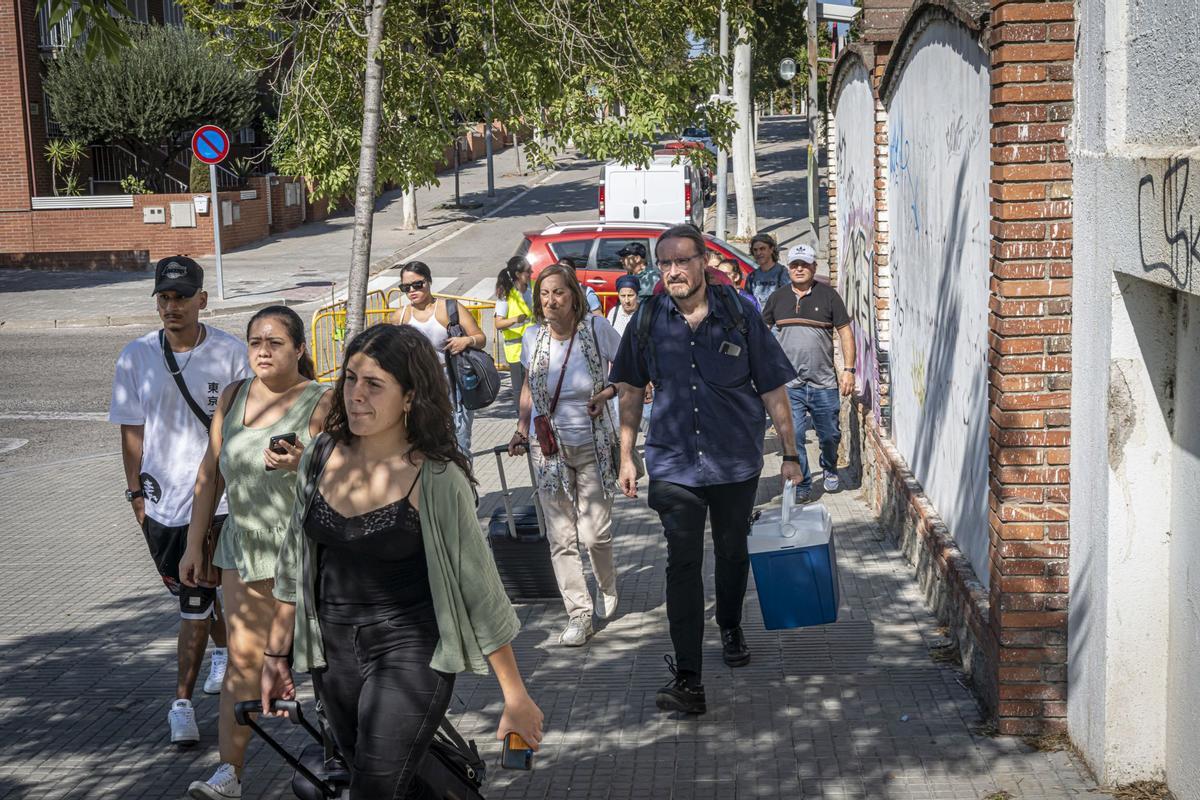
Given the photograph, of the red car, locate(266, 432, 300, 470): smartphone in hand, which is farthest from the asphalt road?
locate(266, 432, 300, 470): smartphone in hand

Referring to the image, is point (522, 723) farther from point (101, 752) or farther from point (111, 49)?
point (111, 49)

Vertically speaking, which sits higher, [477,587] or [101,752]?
[477,587]

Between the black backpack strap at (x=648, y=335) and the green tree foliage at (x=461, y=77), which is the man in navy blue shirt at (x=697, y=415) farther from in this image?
the green tree foliage at (x=461, y=77)

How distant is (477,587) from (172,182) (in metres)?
34.3

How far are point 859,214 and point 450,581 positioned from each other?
25.8 ft

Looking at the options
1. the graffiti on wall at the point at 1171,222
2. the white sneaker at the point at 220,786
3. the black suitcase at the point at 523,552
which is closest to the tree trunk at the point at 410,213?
the black suitcase at the point at 523,552

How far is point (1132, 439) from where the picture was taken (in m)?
4.85

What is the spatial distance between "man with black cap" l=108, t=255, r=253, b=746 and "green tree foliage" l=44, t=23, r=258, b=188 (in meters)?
27.6

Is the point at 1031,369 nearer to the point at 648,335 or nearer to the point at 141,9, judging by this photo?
the point at 648,335

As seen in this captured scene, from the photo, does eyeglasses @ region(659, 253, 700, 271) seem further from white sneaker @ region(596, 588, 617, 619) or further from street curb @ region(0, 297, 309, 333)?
street curb @ region(0, 297, 309, 333)

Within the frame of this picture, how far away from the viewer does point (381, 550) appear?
150 inches

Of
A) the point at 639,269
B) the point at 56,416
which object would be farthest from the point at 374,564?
the point at 56,416

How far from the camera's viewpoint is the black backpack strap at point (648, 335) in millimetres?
6281

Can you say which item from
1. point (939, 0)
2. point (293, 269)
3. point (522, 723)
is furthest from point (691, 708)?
point (293, 269)
